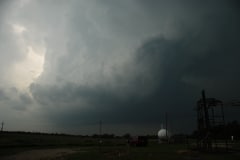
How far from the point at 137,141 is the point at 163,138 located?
26200 millimetres

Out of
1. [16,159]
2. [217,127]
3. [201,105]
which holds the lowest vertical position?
[16,159]

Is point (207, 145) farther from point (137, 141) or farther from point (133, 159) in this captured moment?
point (137, 141)

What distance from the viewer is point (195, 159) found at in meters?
23.0

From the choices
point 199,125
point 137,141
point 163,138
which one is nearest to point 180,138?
point 163,138

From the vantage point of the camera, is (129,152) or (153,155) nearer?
(153,155)

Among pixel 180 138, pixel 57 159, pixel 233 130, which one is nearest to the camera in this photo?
pixel 57 159

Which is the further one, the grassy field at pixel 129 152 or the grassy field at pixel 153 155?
the grassy field at pixel 129 152

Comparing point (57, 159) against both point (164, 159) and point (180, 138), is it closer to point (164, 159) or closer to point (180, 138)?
point (164, 159)

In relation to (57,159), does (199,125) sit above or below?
above

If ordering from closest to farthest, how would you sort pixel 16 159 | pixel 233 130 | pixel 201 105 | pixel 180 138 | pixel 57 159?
pixel 57 159
pixel 16 159
pixel 201 105
pixel 180 138
pixel 233 130

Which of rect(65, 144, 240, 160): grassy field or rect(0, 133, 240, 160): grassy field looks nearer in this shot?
rect(65, 144, 240, 160): grassy field

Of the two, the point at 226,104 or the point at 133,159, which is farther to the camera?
the point at 226,104

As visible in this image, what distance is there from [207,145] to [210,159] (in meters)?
10.6

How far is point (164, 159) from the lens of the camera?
2281 centimetres
